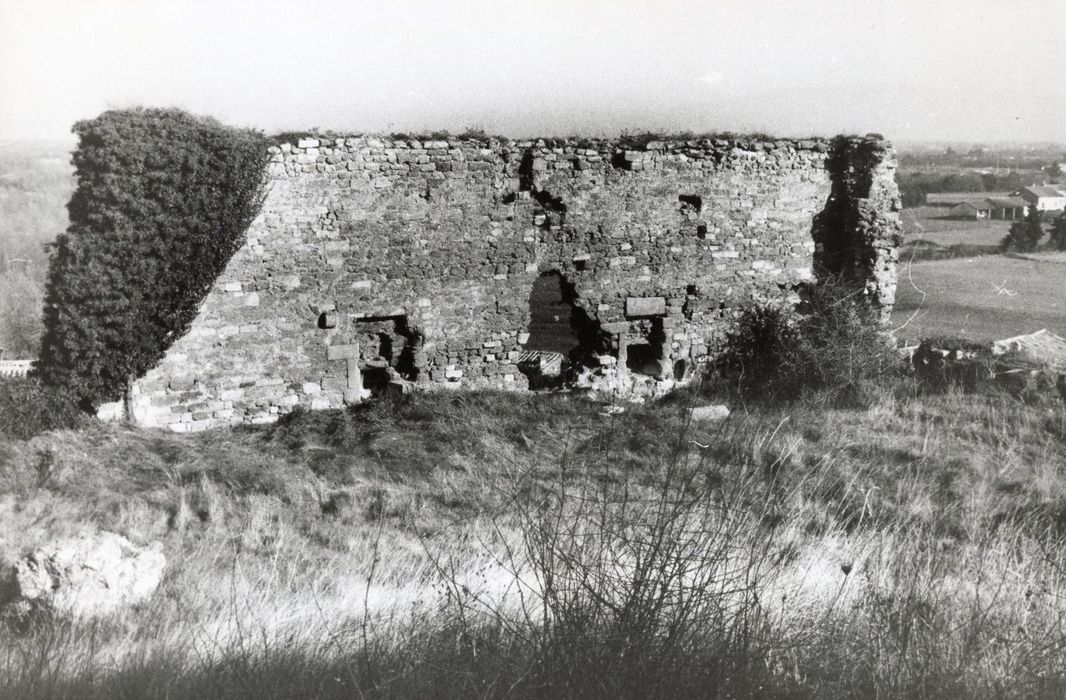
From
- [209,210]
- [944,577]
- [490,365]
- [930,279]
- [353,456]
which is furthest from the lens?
[930,279]

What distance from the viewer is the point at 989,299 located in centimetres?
1856

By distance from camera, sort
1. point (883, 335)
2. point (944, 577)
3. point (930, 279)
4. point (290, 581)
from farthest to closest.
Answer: point (930, 279) → point (883, 335) → point (290, 581) → point (944, 577)

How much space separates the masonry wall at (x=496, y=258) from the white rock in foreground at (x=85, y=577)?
14.9ft

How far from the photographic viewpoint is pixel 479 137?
419 inches

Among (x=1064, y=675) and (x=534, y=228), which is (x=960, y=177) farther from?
(x=1064, y=675)

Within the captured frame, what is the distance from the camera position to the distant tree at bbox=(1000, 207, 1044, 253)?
18375 millimetres

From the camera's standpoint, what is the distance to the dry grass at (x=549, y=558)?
2869 mm

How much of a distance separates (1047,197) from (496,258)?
14100mm

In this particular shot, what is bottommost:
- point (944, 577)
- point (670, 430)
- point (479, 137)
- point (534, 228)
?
point (670, 430)

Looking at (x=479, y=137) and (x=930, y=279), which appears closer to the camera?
(x=479, y=137)

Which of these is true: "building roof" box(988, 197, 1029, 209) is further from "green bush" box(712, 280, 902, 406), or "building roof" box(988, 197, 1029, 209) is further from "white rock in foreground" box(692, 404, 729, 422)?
"white rock in foreground" box(692, 404, 729, 422)

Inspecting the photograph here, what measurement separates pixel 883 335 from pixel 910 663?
987cm

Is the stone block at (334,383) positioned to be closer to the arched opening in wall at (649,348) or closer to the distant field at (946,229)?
the arched opening in wall at (649,348)

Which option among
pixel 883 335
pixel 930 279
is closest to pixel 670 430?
pixel 883 335
